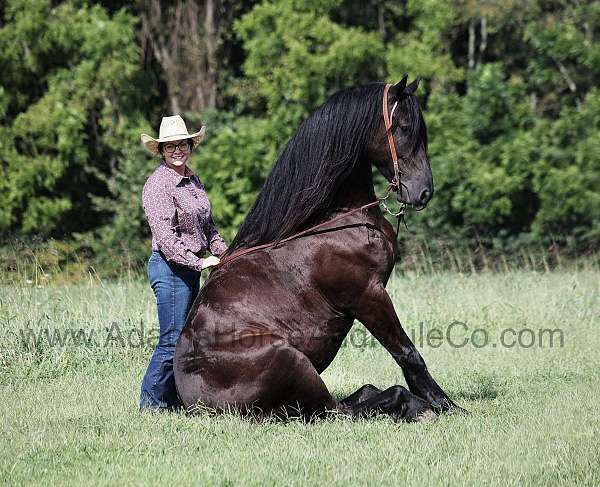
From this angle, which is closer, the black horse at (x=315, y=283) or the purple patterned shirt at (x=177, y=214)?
the black horse at (x=315, y=283)

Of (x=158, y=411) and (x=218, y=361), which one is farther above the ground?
(x=218, y=361)

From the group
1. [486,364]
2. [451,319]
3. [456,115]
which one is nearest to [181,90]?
[456,115]

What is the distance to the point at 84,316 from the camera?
30.2 feet

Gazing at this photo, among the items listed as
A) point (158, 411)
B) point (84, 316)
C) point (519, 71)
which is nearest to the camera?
point (158, 411)

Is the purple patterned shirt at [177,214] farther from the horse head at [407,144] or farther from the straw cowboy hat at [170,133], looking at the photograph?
the horse head at [407,144]

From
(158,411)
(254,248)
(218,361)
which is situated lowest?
(158,411)

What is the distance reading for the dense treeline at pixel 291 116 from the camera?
64.5 feet

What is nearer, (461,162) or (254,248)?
(254,248)

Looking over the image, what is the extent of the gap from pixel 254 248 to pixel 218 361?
0.76 m

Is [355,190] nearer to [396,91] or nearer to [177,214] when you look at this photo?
[396,91]

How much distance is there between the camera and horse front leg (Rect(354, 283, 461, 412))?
5789 mm

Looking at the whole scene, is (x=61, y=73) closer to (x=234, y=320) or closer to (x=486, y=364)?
(x=486, y=364)

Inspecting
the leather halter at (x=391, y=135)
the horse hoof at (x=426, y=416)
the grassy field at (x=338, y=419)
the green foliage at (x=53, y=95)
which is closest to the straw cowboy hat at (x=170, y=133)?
the leather halter at (x=391, y=135)

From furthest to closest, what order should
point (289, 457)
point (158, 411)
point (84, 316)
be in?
point (84, 316)
point (158, 411)
point (289, 457)
